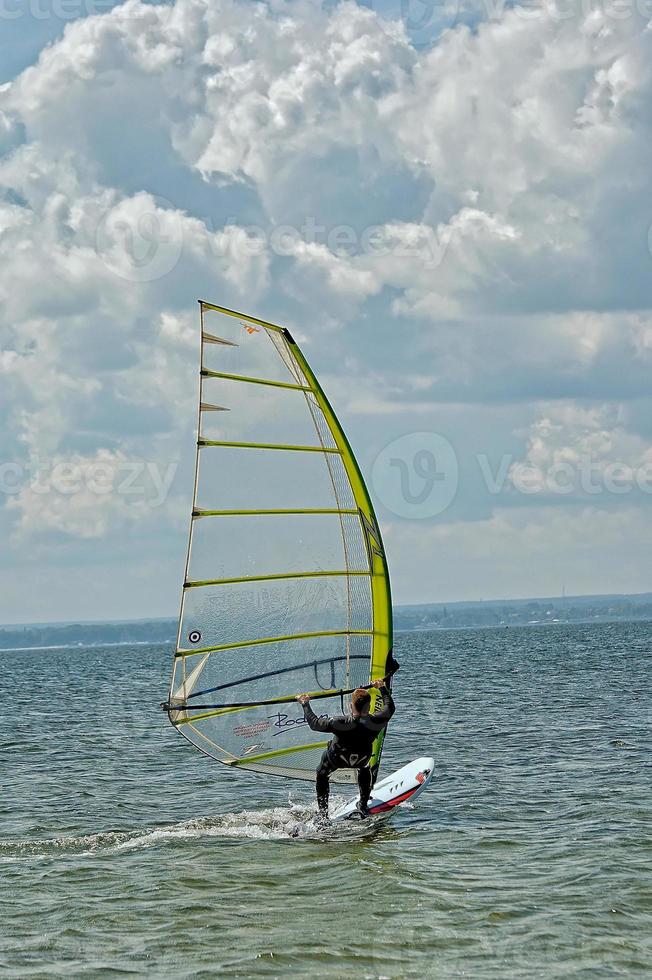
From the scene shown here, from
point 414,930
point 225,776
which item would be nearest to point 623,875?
point 414,930

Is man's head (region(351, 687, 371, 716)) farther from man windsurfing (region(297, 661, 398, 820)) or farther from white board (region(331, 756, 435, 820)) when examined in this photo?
white board (region(331, 756, 435, 820))

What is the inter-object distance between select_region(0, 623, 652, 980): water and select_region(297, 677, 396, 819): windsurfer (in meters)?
0.73

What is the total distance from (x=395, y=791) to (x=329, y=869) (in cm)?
248

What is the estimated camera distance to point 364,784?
11133 millimetres

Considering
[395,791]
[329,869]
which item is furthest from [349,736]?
[395,791]

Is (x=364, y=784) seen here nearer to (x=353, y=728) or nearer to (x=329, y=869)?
(x=353, y=728)

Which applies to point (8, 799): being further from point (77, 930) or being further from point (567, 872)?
point (567, 872)

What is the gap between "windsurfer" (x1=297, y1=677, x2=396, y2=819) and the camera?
10.5 meters

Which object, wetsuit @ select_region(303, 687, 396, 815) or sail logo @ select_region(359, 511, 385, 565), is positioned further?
sail logo @ select_region(359, 511, 385, 565)

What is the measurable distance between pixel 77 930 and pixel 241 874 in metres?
1.80

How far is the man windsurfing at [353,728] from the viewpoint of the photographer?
10508mm

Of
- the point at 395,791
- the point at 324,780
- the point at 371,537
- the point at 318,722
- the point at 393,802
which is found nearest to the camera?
the point at 318,722

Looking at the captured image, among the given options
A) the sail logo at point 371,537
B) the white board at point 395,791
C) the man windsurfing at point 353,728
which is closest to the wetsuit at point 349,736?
the man windsurfing at point 353,728

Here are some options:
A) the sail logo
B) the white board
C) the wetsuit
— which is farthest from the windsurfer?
the sail logo
